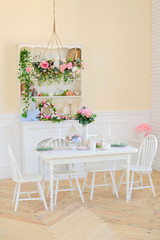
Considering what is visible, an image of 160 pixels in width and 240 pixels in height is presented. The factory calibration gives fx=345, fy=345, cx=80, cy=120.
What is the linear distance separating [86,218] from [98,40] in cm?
335

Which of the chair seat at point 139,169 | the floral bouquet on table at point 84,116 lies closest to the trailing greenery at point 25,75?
the floral bouquet on table at point 84,116

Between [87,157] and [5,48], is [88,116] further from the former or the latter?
[5,48]

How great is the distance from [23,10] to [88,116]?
2348mm

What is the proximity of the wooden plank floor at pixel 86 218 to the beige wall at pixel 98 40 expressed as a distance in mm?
1946

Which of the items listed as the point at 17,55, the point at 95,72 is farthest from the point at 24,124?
the point at 95,72

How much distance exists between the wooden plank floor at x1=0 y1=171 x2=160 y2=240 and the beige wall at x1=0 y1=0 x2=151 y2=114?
195cm

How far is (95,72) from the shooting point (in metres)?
6.25

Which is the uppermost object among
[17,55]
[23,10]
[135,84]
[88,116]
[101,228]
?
[23,10]

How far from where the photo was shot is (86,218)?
4098 mm

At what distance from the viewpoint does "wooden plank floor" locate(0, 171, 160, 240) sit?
3658 millimetres

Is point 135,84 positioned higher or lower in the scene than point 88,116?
higher

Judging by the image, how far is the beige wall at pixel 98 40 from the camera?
18.8ft

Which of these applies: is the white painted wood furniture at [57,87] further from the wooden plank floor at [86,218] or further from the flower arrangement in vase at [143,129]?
the wooden plank floor at [86,218]

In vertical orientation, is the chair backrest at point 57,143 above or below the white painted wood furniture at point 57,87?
below
